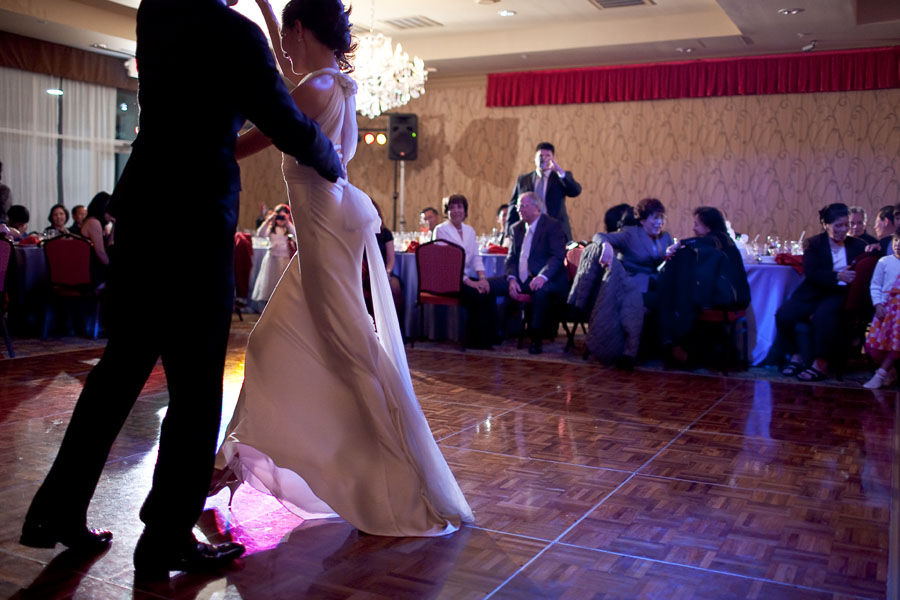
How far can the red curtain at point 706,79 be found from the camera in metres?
9.36

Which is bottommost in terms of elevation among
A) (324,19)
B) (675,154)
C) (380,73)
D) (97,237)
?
(97,237)

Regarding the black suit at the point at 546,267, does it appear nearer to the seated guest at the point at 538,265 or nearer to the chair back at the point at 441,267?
the seated guest at the point at 538,265

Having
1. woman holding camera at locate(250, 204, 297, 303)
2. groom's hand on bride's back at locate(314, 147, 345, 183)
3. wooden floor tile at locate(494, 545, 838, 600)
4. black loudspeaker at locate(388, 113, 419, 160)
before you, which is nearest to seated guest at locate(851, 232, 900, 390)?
wooden floor tile at locate(494, 545, 838, 600)

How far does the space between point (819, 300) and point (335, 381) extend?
439 cm

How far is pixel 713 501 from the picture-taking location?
107 inches

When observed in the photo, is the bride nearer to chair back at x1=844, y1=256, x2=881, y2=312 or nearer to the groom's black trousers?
the groom's black trousers

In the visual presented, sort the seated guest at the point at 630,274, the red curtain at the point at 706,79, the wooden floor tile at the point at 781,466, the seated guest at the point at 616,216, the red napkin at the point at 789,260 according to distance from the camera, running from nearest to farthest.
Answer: the wooden floor tile at the point at 781,466, the seated guest at the point at 630,274, the red napkin at the point at 789,260, the seated guest at the point at 616,216, the red curtain at the point at 706,79

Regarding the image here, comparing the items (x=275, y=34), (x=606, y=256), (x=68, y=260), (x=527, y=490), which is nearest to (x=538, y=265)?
(x=606, y=256)

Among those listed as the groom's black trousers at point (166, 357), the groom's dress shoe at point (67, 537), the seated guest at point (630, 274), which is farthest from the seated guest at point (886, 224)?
the groom's dress shoe at point (67, 537)

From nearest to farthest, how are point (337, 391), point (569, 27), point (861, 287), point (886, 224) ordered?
point (337, 391), point (861, 287), point (886, 224), point (569, 27)

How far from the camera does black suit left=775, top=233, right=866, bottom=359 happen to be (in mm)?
5539

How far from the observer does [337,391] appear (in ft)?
7.56

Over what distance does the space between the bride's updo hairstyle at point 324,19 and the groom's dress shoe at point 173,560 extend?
52.3 inches

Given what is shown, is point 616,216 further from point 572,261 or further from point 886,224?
point 886,224
